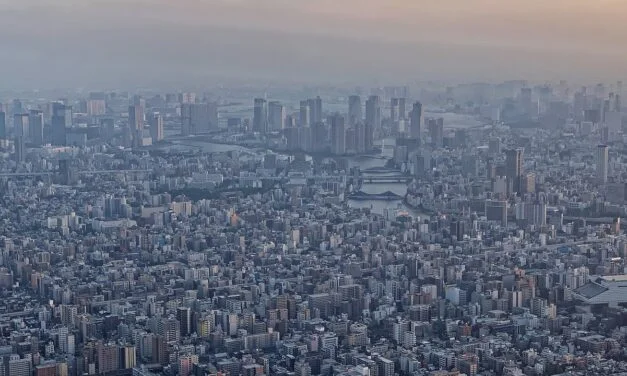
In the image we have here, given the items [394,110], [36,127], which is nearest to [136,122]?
[36,127]

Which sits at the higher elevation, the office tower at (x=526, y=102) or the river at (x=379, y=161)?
the office tower at (x=526, y=102)

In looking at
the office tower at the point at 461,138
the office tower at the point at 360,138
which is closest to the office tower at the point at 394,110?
the office tower at the point at 360,138

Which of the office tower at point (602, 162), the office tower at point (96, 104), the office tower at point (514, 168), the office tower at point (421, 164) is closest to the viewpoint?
the office tower at point (602, 162)

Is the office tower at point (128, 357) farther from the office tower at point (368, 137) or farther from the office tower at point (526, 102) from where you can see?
the office tower at point (368, 137)

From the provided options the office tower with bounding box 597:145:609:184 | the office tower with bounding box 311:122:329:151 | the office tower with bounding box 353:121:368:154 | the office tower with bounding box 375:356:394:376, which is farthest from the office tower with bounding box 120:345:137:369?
the office tower with bounding box 311:122:329:151

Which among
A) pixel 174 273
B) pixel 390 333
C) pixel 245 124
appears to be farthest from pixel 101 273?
pixel 245 124

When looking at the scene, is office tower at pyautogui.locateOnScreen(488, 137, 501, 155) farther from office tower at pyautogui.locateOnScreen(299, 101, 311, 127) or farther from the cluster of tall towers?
office tower at pyautogui.locateOnScreen(299, 101, 311, 127)

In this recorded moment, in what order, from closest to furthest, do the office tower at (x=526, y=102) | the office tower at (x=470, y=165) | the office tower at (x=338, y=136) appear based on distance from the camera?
the office tower at (x=470, y=165), the office tower at (x=526, y=102), the office tower at (x=338, y=136)
